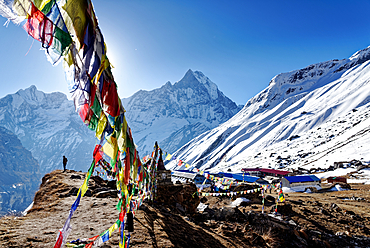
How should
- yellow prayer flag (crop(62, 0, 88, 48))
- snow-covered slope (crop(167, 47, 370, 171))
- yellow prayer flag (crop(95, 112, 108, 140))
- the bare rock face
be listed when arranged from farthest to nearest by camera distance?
the bare rock face < snow-covered slope (crop(167, 47, 370, 171)) < yellow prayer flag (crop(95, 112, 108, 140)) < yellow prayer flag (crop(62, 0, 88, 48))

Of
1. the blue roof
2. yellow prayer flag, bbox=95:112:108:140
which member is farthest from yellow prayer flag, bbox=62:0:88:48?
the blue roof

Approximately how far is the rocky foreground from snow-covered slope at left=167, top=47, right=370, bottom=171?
5702 centimetres

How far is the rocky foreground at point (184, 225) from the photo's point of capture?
17.5ft

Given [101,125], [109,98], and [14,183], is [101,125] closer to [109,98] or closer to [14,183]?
[109,98]

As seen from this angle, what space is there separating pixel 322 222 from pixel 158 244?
11.5 meters

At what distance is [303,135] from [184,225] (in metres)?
116

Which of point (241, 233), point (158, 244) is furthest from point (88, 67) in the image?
point (241, 233)

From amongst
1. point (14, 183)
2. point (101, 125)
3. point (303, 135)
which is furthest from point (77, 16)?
point (14, 183)

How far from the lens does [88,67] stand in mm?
2412

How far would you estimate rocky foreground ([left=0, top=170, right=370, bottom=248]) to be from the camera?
5.32 meters

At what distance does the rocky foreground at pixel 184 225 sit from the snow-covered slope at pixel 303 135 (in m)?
57.0

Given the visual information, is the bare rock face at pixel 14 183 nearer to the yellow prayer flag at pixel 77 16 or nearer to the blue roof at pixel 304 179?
the blue roof at pixel 304 179

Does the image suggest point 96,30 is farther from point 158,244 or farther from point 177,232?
point 177,232

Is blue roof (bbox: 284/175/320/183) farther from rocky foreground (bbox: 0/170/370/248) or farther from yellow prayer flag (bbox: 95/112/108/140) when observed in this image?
yellow prayer flag (bbox: 95/112/108/140)
